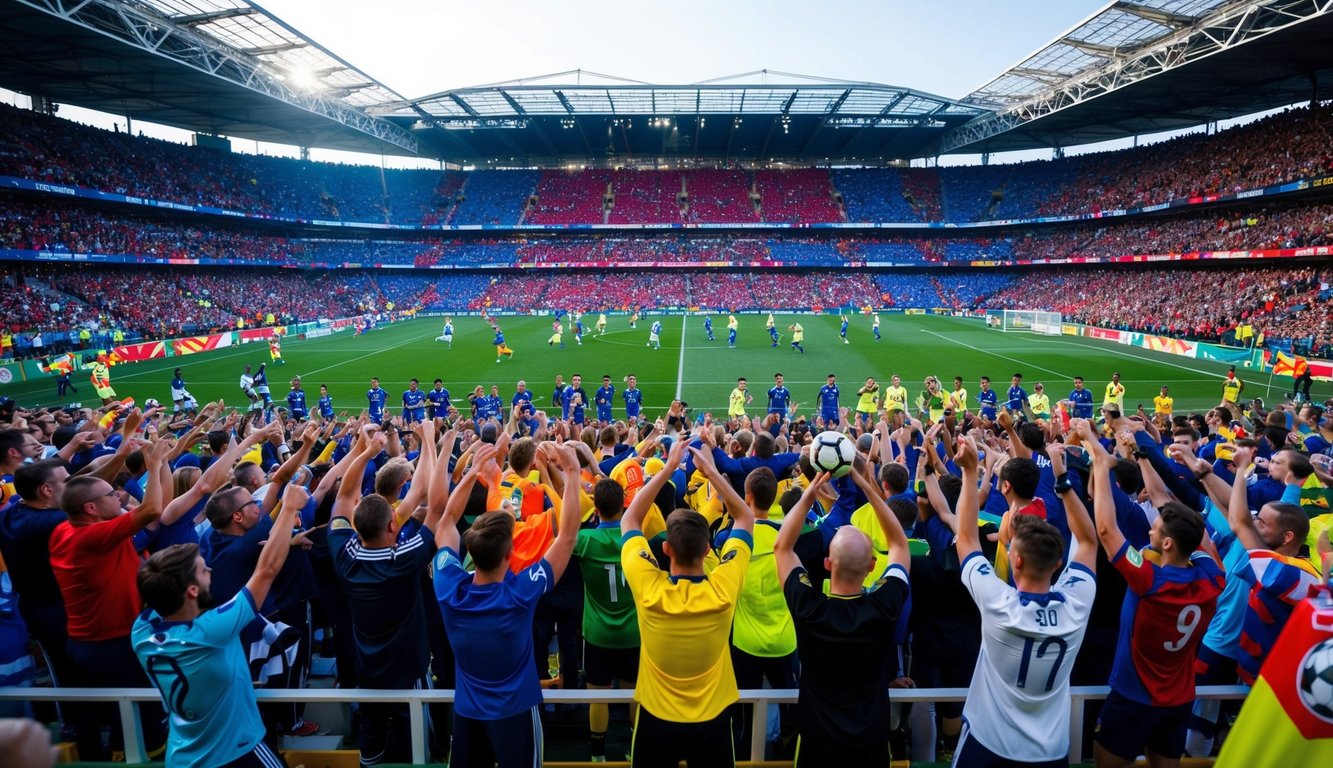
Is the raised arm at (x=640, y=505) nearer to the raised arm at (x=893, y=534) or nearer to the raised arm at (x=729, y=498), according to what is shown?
the raised arm at (x=729, y=498)

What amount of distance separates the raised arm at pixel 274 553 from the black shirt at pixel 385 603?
45cm

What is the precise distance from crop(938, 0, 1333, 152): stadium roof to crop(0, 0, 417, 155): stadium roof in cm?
4163

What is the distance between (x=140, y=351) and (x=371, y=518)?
36982mm

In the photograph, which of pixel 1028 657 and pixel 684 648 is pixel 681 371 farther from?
pixel 1028 657

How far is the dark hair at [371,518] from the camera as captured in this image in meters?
3.59

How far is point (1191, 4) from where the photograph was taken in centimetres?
2858

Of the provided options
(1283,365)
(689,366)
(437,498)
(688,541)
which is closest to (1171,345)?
(1283,365)

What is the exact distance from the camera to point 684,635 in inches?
121

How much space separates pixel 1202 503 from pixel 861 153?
71318 mm

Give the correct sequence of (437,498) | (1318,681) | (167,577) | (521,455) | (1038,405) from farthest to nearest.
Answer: (1038,405), (521,455), (437,498), (167,577), (1318,681)

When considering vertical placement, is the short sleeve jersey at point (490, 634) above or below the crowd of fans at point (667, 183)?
below

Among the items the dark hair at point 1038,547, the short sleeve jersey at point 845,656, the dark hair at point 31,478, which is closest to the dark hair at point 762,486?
the short sleeve jersey at point 845,656

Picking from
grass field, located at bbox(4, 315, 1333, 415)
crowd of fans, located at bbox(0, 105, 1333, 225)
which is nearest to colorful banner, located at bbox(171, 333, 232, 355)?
grass field, located at bbox(4, 315, 1333, 415)

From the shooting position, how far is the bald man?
9.50ft
